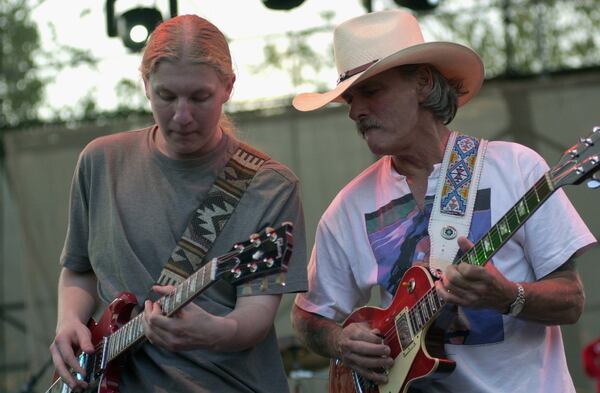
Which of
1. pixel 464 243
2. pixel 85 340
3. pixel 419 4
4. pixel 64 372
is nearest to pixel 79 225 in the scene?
pixel 85 340

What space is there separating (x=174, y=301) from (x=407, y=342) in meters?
0.79

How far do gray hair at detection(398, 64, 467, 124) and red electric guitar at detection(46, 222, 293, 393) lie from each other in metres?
1.03

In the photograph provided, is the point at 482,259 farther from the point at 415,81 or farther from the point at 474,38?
the point at 474,38

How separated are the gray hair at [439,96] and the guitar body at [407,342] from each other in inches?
25.1

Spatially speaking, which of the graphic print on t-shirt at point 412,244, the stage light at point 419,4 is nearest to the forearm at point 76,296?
the graphic print on t-shirt at point 412,244

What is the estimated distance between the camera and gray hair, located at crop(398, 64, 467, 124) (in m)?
3.88

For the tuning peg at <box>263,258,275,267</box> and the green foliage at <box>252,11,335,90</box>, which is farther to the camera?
the green foliage at <box>252,11,335,90</box>

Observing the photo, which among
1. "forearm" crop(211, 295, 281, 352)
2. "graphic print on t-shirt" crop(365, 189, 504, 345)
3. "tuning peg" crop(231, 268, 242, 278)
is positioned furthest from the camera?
"graphic print on t-shirt" crop(365, 189, 504, 345)

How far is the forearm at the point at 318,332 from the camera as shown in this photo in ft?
12.7

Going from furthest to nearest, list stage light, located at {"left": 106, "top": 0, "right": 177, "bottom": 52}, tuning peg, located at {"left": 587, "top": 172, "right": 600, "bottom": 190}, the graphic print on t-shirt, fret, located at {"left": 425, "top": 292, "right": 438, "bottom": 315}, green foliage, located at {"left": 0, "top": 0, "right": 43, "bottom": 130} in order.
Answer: green foliage, located at {"left": 0, "top": 0, "right": 43, "bottom": 130}
stage light, located at {"left": 106, "top": 0, "right": 177, "bottom": 52}
the graphic print on t-shirt
fret, located at {"left": 425, "top": 292, "right": 438, "bottom": 315}
tuning peg, located at {"left": 587, "top": 172, "right": 600, "bottom": 190}

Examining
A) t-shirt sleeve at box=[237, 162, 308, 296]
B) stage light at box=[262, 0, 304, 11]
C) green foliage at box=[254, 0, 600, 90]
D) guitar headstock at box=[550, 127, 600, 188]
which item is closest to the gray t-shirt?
t-shirt sleeve at box=[237, 162, 308, 296]

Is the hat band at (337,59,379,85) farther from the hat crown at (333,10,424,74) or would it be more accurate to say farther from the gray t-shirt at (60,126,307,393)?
the gray t-shirt at (60,126,307,393)

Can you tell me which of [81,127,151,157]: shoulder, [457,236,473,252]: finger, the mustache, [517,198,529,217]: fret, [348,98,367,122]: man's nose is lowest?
[457,236,473,252]: finger

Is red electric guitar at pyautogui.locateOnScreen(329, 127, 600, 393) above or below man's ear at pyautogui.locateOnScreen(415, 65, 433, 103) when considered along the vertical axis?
below
